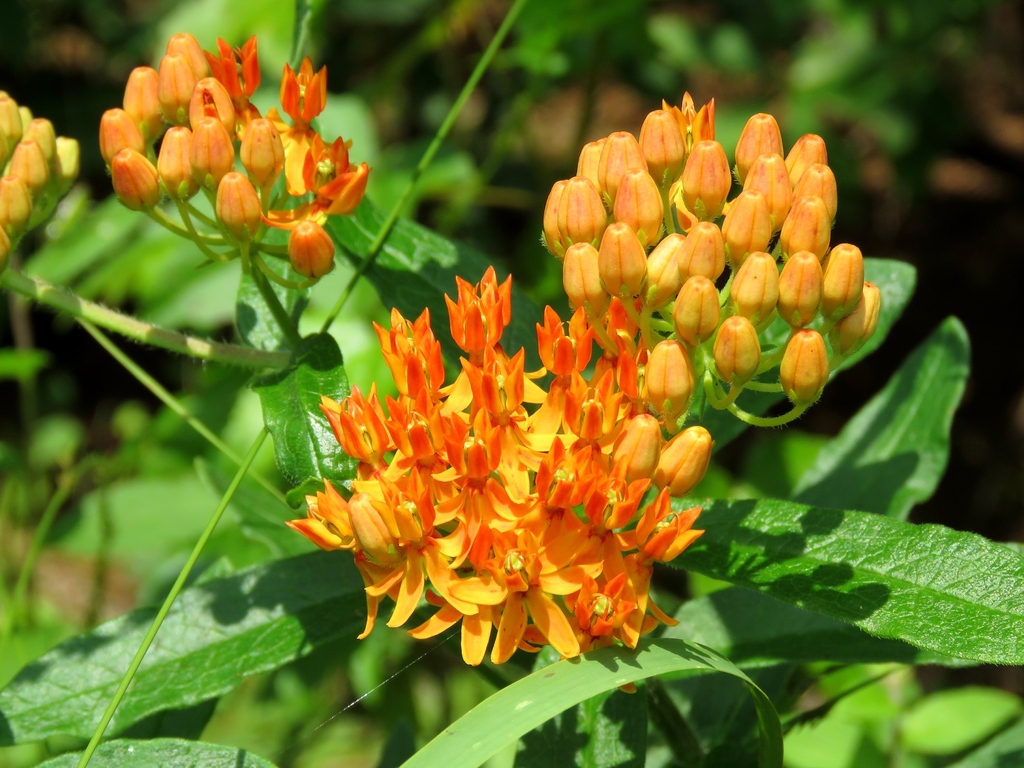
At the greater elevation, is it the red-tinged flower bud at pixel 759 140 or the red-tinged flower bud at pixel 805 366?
the red-tinged flower bud at pixel 759 140

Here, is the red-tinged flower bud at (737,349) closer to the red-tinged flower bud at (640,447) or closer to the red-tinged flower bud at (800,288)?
the red-tinged flower bud at (800,288)

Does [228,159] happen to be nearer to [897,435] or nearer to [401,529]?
[401,529]

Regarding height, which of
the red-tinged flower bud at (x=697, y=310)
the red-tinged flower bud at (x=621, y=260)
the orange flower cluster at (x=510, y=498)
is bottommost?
the orange flower cluster at (x=510, y=498)

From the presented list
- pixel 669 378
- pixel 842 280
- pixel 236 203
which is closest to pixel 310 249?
pixel 236 203

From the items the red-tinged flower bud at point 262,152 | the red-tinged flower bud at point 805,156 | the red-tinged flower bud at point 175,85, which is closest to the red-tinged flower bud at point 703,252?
the red-tinged flower bud at point 805,156

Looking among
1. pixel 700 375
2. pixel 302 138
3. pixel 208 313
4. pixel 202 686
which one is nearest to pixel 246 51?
pixel 302 138

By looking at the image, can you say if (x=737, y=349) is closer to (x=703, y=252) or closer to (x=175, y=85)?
(x=703, y=252)

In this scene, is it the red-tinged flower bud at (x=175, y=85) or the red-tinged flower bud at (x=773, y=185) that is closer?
the red-tinged flower bud at (x=773, y=185)
